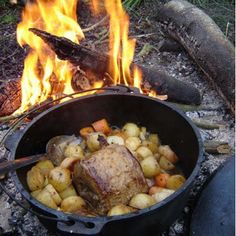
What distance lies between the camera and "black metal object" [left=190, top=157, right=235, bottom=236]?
2.51 m

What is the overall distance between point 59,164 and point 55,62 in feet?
4.49

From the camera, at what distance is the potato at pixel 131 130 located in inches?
115

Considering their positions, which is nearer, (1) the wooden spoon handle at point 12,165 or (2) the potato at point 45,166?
(1) the wooden spoon handle at point 12,165

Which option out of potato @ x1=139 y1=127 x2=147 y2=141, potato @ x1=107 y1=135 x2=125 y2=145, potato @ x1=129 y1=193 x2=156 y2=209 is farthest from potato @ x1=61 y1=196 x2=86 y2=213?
potato @ x1=139 y1=127 x2=147 y2=141

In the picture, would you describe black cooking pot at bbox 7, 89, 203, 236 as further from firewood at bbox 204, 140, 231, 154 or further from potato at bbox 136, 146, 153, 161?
firewood at bbox 204, 140, 231, 154

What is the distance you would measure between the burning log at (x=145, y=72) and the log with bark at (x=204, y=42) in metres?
0.27

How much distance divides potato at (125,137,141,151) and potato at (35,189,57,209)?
2.10 ft

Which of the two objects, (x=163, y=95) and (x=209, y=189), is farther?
(x=163, y=95)

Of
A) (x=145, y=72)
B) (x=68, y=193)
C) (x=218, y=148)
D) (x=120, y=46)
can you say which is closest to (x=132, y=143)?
(x=68, y=193)

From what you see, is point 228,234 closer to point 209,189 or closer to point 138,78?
point 209,189

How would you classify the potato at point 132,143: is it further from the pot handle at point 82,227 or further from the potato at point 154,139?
the pot handle at point 82,227

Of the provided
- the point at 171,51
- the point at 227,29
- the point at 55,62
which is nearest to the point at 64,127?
the point at 55,62

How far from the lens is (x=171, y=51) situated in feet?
14.6

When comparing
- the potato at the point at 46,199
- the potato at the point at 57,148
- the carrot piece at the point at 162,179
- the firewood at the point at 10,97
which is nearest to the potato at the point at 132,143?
the carrot piece at the point at 162,179
